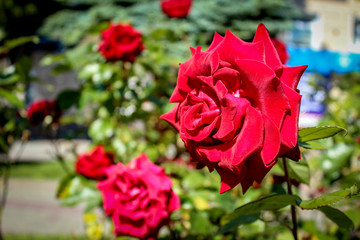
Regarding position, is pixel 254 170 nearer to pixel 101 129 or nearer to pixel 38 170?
pixel 101 129

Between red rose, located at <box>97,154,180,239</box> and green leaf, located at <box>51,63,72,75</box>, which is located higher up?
red rose, located at <box>97,154,180,239</box>

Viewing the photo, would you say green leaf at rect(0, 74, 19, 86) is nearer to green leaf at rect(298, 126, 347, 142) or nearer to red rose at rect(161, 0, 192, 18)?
red rose at rect(161, 0, 192, 18)

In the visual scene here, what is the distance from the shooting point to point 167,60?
158cm

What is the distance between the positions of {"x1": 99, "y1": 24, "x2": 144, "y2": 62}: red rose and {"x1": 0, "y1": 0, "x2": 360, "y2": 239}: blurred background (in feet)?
0.49

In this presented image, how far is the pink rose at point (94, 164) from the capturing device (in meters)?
1.17

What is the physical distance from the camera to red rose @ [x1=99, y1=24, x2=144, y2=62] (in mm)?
1285

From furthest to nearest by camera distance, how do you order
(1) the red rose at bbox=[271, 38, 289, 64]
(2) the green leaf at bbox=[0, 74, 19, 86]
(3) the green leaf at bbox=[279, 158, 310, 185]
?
(2) the green leaf at bbox=[0, 74, 19, 86] < (1) the red rose at bbox=[271, 38, 289, 64] < (3) the green leaf at bbox=[279, 158, 310, 185]

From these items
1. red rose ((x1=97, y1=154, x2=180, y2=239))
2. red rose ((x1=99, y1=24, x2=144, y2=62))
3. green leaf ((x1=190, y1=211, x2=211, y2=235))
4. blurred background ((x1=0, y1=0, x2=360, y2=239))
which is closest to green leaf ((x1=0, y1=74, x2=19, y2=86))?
blurred background ((x1=0, y1=0, x2=360, y2=239))

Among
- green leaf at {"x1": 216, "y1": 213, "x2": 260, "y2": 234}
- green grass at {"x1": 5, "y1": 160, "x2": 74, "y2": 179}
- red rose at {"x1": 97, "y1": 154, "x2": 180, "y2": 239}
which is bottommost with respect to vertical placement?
green grass at {"x1": 5, "y1": 160, "x2": 74, "y2": 179}

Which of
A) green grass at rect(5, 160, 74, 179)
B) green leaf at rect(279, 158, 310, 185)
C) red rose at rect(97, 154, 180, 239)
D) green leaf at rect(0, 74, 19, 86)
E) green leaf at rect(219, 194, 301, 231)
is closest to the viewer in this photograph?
green leaf at rect(219, 194, 301, 231)

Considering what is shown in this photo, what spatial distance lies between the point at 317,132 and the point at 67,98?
46.9 inches

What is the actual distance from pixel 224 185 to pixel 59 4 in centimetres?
1110

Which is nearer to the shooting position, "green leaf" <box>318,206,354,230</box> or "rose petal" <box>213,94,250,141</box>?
"rose petal" <box>213,94,250,141</box>

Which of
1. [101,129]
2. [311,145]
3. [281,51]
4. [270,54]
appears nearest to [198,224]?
[311,145]
